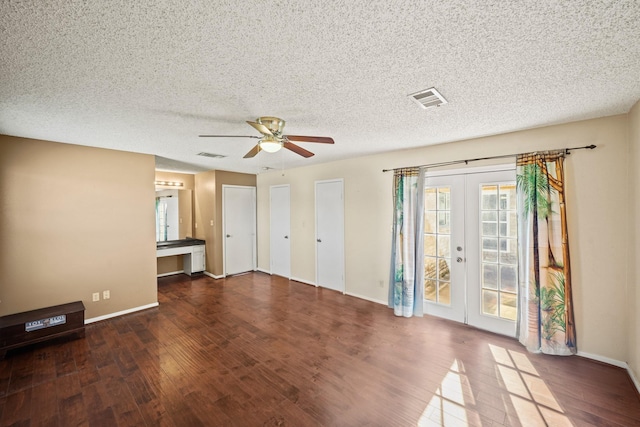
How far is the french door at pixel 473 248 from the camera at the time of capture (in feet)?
10.3

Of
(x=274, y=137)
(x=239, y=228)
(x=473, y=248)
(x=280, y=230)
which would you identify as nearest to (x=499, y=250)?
(x=473, y=248)

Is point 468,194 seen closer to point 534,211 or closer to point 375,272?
point 534,211

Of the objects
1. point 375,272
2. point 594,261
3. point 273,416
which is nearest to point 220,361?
point 273,416

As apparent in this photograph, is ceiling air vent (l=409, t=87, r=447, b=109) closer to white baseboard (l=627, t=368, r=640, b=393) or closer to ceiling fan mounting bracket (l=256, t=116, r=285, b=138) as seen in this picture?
ceiling fan mounting bracket (l=256, t=116, r=285, b=138)

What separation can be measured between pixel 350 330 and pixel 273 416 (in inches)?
61.6

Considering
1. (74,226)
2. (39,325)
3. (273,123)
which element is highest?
(273,123)

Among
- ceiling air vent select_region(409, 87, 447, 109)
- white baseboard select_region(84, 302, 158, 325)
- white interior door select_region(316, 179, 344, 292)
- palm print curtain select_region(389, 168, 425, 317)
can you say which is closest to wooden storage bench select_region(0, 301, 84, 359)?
white baseboard select_region(84, 302, 158, 325)

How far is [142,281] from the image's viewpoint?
4.09 meters

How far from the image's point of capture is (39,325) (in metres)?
2.94

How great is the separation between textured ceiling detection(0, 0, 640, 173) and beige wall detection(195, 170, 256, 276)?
120 inches

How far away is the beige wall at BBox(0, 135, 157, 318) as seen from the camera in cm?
312

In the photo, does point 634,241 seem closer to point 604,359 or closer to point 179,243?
point 604,359

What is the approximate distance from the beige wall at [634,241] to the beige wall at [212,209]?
6.18 m

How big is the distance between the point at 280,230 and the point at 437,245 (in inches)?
139
